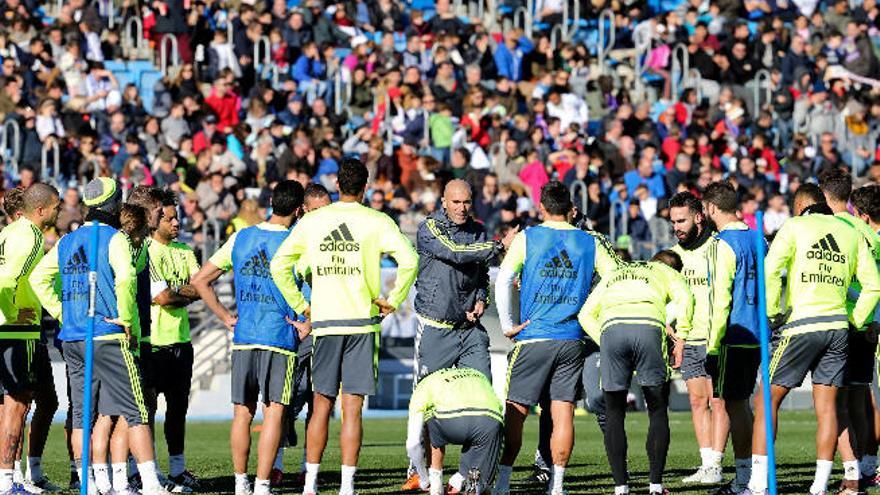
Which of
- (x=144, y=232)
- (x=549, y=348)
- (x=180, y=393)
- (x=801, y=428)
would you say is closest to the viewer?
(x=549, y=348)

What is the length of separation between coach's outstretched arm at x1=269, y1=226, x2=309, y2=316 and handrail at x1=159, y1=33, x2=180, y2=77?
1809 cm

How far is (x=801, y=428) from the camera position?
877 inches

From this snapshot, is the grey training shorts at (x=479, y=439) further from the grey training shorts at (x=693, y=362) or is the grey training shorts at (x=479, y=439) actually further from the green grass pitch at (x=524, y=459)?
the grey training shorts at (x=693, y=362)

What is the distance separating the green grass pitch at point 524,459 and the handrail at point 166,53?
903cm

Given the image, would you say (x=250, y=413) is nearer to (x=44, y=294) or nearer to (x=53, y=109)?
(x=44, y=294)

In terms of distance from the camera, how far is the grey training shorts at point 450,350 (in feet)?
49.7

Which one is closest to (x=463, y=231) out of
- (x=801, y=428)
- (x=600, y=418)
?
(x=600, y=418)

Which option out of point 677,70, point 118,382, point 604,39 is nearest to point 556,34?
point 604,39

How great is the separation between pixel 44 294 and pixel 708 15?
2371 centimetres

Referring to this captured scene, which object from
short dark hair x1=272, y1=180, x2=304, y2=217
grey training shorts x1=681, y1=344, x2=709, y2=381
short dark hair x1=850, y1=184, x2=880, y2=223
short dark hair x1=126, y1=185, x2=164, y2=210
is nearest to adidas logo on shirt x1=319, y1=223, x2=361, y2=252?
short dark hair x1=272, y1=180, x2=304, y2=217

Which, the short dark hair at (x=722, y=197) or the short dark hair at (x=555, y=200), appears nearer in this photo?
the short dark hair at (x=555, y=200)

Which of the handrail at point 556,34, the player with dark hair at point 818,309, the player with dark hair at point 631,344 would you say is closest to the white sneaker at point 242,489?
the player with dark hair at point 631,344

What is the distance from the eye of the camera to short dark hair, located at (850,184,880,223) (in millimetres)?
14367

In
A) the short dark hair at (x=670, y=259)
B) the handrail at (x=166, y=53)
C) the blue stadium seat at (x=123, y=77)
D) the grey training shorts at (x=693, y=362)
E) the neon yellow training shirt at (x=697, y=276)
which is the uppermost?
the handrail at (x=166, y=53)
